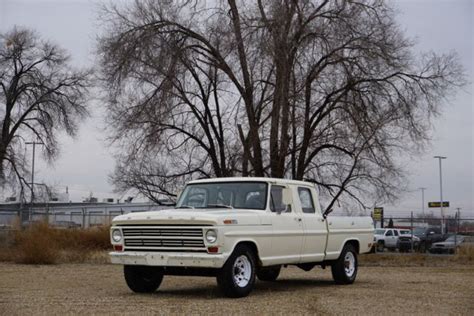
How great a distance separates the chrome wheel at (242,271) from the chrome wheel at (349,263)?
3.86 m

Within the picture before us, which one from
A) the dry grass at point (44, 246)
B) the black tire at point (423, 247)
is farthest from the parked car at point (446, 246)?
the dry grass at point (44, 246)

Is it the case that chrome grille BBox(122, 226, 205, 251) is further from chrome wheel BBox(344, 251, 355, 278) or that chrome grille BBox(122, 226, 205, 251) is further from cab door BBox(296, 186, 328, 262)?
chrome wheel BBox(344, 251, 355, 278)

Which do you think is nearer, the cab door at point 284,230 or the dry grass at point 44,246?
the cab door at point 284,230

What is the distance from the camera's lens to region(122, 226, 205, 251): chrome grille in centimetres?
1187

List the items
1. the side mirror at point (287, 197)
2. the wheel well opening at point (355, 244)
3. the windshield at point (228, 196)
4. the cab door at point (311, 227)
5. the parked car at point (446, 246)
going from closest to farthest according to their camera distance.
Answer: the windshield at point (228, 196) < the side mirror at point (287, 197) < the cab door at point (311, 227) < the wheel well opening at point (355, 244) < the parked car at point (446, 246)

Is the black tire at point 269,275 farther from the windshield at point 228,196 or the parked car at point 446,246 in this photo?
the parked car at point 446,246

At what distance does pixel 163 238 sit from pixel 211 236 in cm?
85

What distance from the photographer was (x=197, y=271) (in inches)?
479

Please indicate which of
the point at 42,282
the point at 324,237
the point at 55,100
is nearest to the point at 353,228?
the point at 324,237

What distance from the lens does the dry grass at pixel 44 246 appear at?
73.6 feet

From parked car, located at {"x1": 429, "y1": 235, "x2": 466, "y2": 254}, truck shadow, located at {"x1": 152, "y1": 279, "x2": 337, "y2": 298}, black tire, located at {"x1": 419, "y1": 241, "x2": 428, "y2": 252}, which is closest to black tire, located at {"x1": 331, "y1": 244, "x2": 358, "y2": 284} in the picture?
truck shadow, located at {"x1": 152, "y1": 279, "x2": 337, "y2": 298}

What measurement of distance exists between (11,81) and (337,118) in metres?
24.7

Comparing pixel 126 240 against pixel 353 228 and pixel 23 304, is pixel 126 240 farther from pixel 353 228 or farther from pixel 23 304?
pixel 353 228

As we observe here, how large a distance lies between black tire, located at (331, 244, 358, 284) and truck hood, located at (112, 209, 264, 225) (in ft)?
10.3
